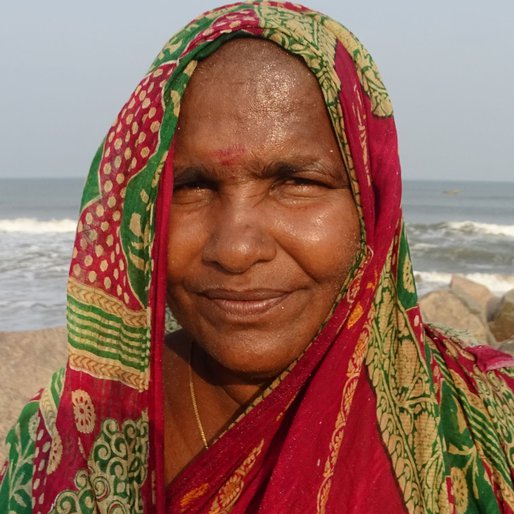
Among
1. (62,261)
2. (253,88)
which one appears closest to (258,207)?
(253,88)

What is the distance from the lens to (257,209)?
1480mm

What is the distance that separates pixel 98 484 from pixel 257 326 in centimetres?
51

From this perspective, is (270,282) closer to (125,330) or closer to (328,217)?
(328,217)

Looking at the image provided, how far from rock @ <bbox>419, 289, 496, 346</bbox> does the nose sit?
492 cm

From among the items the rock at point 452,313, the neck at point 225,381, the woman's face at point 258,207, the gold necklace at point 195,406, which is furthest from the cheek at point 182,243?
the rock at point 452,313

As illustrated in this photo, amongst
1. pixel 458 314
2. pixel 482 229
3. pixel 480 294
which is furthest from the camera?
pixel 482 229

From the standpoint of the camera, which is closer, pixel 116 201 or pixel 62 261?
pixel 116 201

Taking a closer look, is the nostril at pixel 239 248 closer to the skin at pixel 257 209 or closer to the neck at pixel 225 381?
the skin at pixel 257 209

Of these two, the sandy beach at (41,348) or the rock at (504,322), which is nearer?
the sandy beach at (41,348)

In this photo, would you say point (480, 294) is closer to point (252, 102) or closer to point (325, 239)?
point (325, 239)

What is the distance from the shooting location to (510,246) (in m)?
18.7

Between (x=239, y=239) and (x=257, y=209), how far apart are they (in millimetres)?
99

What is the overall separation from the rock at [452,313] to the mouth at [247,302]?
486 centimetres

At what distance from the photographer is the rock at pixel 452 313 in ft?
20.3
